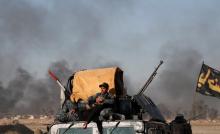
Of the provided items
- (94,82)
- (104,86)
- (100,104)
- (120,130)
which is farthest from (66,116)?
(94,82)

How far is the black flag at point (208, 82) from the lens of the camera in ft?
70.0

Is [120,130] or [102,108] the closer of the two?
[120,130]

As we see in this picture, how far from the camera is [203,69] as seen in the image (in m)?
22.1

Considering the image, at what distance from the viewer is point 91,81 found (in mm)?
12289

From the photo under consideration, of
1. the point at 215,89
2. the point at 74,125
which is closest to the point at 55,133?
the point at 74,125

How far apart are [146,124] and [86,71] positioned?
3.04 metres

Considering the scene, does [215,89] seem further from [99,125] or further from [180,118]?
[99,125]

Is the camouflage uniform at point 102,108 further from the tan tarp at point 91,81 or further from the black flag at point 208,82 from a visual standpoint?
the black flag at point 208,82

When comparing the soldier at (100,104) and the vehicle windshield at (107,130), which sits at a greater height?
the soldier at (100,104)

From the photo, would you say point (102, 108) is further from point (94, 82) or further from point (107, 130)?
point (94, 82)

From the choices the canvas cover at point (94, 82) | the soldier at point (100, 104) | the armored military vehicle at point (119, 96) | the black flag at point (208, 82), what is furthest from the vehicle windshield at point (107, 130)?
the black flag at point (208, 82)

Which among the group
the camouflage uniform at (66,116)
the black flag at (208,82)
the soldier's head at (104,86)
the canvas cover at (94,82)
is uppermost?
the black flag at (208,82)

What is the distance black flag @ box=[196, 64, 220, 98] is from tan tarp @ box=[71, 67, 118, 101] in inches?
385

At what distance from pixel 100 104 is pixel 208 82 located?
12.0 m
